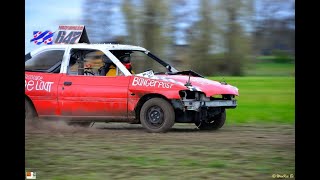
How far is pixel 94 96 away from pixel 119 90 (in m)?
0.41

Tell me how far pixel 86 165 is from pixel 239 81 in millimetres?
2935

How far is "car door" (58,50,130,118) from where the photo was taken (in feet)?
30.5

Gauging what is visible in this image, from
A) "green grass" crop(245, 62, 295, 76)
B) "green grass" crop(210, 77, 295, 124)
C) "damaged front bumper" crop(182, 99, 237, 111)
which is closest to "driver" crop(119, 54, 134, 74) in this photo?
"damaged front bumper" crop(182, 99, 237, 111)

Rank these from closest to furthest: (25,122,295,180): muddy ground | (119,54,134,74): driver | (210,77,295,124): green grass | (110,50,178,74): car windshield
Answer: (25,122,295,180): muddy ground → (210,77,295,124): green grass → (110,50,178,74): car windshield → (119,54,134,74): driver

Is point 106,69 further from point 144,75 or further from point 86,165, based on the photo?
point 86,165

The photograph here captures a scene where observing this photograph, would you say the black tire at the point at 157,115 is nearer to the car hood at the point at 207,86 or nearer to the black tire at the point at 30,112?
the car hood at the point at 207,86

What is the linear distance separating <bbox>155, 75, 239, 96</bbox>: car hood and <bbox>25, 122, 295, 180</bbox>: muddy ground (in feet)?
2.22

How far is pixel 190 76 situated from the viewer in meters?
9.30

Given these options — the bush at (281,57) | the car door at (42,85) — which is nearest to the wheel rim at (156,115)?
the car door at (42,85)

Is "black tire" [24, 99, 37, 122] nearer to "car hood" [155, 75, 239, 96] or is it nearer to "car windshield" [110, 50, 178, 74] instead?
"car windshield" [110, 50, 178, 74]

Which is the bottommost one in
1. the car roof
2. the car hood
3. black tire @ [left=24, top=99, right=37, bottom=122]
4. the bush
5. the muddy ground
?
the muddy ground

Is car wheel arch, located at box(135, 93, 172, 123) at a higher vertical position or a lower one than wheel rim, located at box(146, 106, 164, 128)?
higher

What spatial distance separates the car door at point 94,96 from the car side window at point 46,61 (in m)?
0.46

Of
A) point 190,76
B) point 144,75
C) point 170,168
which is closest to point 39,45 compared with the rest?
point 144,75
